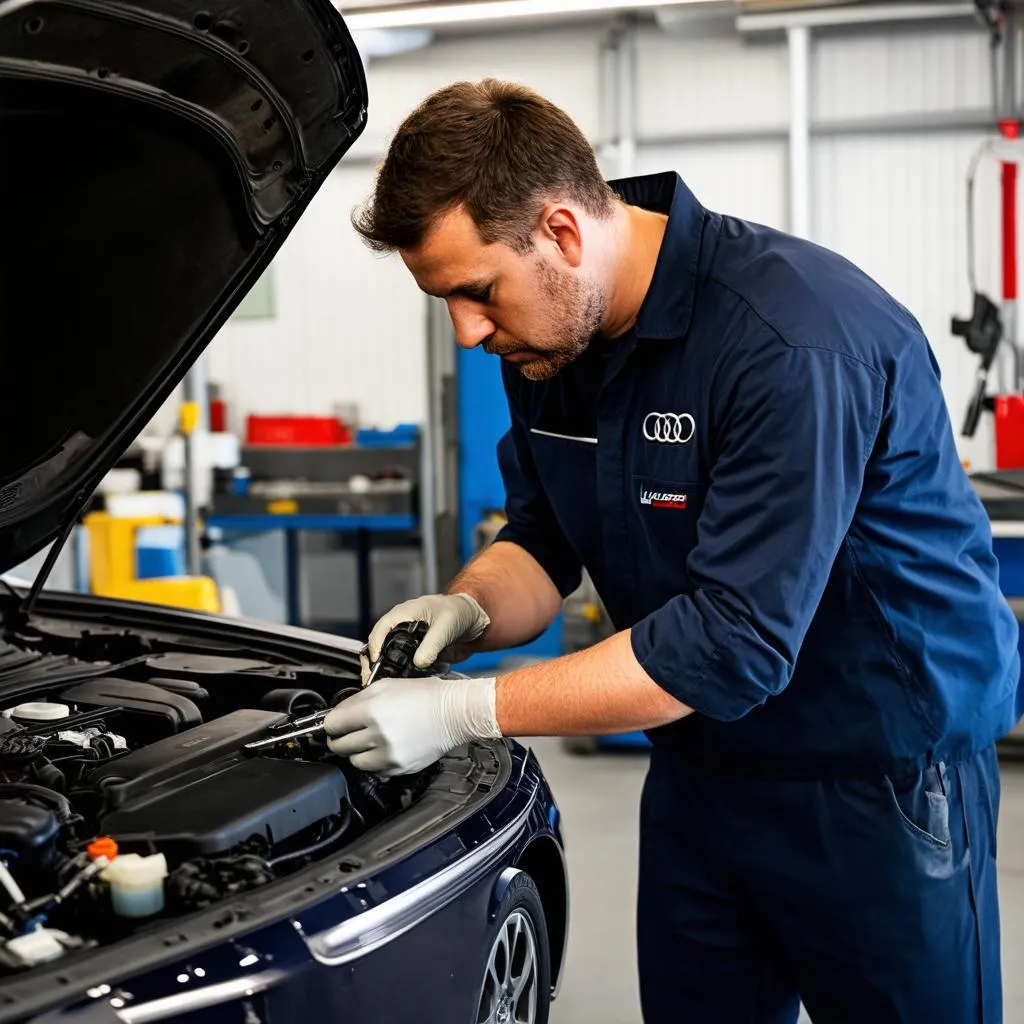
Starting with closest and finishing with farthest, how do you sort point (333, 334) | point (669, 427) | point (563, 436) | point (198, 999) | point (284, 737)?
point (198, 999) → point (669, 427) → point (284, 737) → point (563, 436) → point (333, 334)

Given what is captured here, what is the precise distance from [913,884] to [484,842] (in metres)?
0.53

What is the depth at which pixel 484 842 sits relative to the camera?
166 centimetres

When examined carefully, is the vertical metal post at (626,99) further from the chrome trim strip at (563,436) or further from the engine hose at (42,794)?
the engine hose at (42,794)

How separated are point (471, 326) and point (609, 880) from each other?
84.0 inches

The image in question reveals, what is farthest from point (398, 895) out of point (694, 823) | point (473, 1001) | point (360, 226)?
point (360, 226)

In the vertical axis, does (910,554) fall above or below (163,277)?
below

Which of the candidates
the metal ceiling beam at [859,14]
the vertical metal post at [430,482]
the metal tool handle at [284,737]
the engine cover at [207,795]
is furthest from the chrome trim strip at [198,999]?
the metal ceiling beam at [859,14]

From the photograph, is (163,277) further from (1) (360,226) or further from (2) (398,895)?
(2) (398,895)

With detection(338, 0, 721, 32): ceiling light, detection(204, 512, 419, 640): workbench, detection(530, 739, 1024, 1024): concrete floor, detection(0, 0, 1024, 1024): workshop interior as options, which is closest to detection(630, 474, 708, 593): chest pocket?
detection(0, 0, 1024, 1024): workshop interior

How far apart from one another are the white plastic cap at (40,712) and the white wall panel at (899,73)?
18.3 ft

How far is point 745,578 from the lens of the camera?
148 centimetres

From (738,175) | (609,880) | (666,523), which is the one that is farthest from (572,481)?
(738,175)

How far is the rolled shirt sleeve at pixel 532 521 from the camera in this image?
6.77 feet

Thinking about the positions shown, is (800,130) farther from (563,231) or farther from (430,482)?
(563,231)
